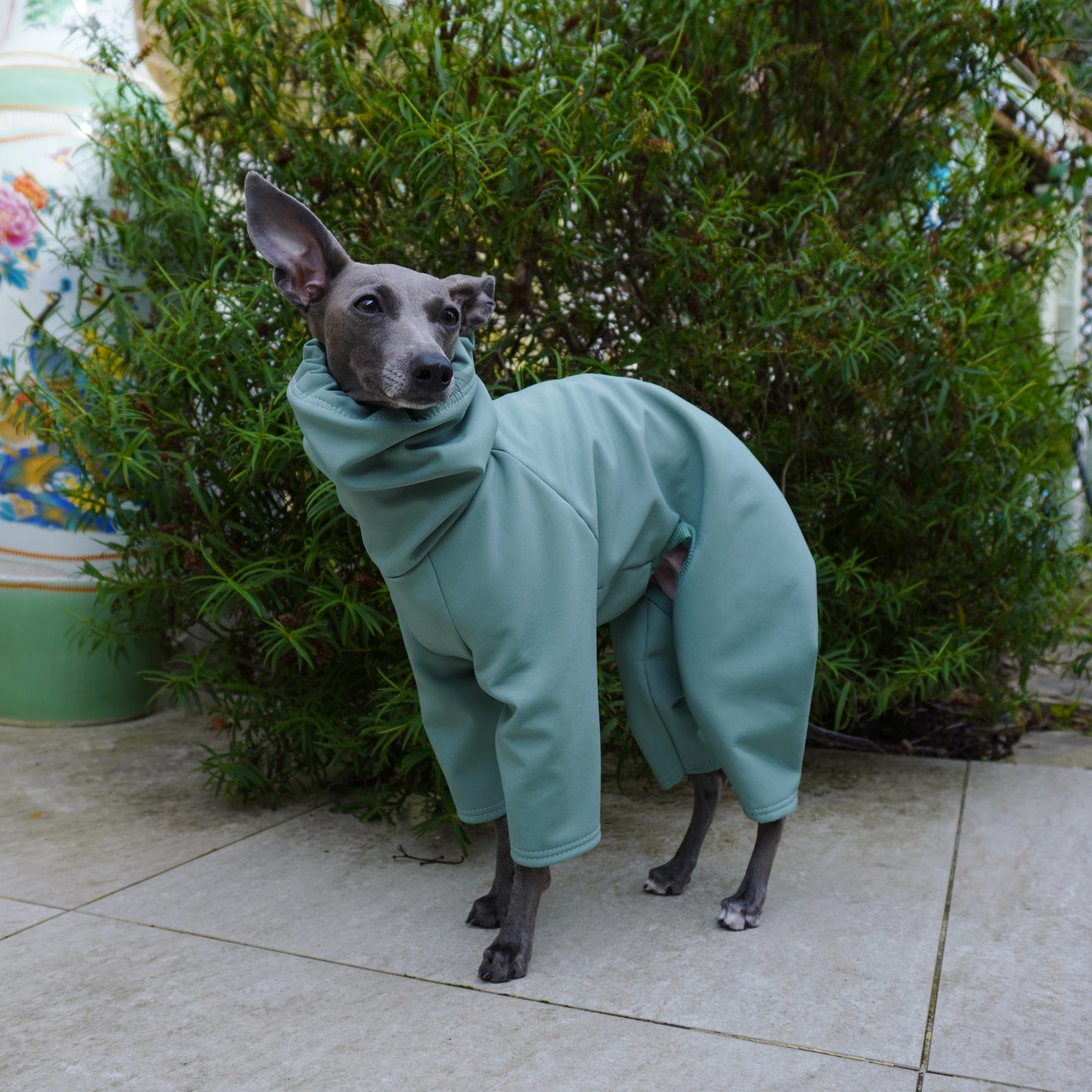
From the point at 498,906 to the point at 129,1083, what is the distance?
2.76 ft

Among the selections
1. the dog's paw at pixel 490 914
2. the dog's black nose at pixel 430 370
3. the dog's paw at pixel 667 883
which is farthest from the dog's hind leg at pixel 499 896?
the dog's black nose at pixel 430 370

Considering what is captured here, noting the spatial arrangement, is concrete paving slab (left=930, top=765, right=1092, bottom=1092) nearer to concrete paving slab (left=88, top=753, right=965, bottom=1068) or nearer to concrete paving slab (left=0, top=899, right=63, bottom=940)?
concrete paving slab (left=88, top=753, right=965, bottom=1068)

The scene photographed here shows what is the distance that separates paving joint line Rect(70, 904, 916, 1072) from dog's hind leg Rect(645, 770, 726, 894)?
0.58 metres

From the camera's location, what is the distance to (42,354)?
3658mm

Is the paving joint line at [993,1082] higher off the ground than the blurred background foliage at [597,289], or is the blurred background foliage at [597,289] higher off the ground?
the blurred background foliage at [597,289]

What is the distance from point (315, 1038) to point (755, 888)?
986 mm

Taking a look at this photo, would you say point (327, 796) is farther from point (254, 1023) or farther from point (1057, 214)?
point (1057, 214)

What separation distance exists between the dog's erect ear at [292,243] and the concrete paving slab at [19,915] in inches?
57.7

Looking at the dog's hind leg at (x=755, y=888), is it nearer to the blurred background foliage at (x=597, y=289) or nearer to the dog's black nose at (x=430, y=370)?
the blurred background foliage at (x=597, y=289)

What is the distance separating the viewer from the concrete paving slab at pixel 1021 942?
1821 millimetres

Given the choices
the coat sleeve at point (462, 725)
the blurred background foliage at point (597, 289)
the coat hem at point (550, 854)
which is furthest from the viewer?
the blurred background foliage at point (597, 289)

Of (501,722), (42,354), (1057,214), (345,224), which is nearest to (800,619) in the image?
(501,722)

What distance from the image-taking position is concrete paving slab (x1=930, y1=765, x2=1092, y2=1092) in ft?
5.98

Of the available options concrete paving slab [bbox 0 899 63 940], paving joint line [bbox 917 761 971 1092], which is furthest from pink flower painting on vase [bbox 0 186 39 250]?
paving joint line [bbox 917 761 971 1092]
